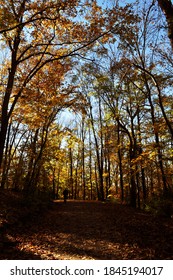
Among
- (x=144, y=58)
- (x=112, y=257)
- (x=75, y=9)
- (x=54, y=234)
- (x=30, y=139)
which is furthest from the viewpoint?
(x=30, y=139)

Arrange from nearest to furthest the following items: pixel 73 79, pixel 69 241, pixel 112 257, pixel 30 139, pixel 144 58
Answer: pixel 112 257 → pixel 69 241 → pixel 144 58 → pixel 73 79 → pixel 30 139

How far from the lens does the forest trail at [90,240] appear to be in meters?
5.76

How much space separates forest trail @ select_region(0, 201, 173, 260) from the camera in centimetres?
576

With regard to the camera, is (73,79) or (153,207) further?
(73,79)

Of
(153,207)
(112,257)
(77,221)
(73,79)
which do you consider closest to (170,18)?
(112,257)

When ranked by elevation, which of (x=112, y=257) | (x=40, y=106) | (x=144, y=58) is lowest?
(x=112, y=257)

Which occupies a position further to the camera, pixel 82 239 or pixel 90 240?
pixel 82 239

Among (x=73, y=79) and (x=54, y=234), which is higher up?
(x=73, y=79)

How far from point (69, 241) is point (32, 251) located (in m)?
1.49

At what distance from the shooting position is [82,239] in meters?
7.26

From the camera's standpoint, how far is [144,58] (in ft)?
46.9

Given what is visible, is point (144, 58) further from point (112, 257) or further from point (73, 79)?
point (112, 257)

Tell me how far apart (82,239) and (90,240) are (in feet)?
1.03

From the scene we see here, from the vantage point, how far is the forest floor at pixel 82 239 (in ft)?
18.9
